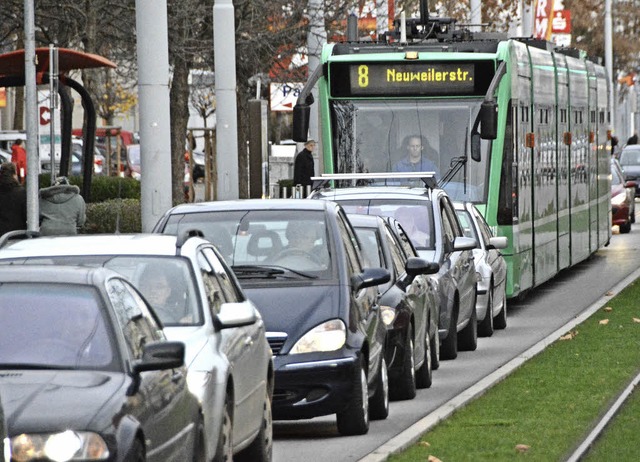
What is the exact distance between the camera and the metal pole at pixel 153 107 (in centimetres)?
1986

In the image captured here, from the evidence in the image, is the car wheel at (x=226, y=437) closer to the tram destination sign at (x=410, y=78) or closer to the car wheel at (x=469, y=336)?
the car wheel at (x=469, y=336)

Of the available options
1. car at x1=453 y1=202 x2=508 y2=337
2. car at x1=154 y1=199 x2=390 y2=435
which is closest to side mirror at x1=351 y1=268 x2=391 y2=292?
car at x1=154 y1=199 x2=390 y2=435

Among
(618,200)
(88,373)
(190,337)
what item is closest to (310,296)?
(190,337)

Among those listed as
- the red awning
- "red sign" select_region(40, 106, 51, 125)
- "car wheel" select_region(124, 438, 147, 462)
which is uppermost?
the red awning

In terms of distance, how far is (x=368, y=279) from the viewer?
11.9m

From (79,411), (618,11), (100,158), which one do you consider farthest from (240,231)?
(618,11)

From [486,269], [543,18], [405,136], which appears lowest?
[486,269]

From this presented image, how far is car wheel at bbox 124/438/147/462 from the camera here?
6902 mm

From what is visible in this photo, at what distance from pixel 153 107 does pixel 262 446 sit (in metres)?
10.5

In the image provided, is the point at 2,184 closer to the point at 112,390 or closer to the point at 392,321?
the point at 392,321

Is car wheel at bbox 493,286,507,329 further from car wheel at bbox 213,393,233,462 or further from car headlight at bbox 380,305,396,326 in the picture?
car wheel at bbox 213,393,233,462

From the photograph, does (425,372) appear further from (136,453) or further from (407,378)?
(136,453)

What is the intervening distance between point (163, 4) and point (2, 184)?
2956 mm

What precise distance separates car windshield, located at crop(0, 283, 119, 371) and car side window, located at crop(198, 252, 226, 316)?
151 centimetres
